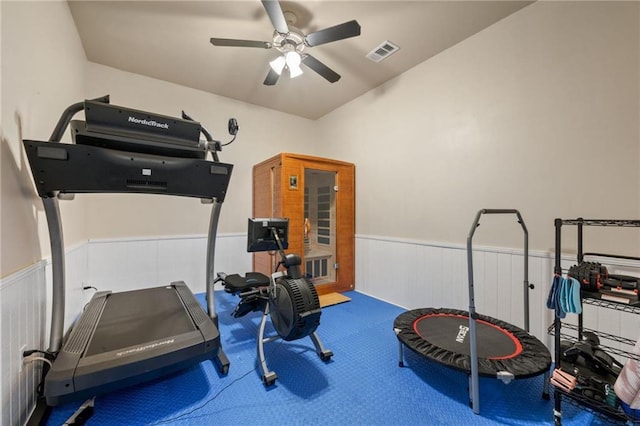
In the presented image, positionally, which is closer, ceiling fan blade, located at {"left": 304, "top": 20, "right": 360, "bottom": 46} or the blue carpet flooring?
the blue carpet flooring

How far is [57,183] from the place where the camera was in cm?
138

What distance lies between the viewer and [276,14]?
1917 mm

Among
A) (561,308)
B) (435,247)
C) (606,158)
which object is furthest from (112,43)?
(606,158)

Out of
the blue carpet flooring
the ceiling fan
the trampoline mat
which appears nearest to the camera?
the blue carpet flooring

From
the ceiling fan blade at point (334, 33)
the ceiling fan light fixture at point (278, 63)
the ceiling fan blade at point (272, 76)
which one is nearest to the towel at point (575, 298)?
the ceiling fan blade at point (334, 33)

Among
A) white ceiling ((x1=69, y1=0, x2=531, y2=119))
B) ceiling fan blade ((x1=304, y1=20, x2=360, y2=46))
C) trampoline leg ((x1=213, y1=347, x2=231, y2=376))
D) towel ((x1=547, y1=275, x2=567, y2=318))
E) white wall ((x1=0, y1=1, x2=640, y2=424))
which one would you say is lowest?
trampoline leg ((x1=213, y1=347, x2=231, y2=376))

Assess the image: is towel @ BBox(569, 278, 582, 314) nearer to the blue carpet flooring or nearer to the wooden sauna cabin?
the blue carpet flooring

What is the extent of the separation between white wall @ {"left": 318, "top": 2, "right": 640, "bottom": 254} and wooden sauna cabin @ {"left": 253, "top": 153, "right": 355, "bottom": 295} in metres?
0.63

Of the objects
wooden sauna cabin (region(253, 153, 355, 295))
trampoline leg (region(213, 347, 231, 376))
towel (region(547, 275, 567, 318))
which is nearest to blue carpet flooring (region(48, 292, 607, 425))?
trampoline leg (region(213, 347, 231, 376))

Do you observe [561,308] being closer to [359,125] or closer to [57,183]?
[57,183]

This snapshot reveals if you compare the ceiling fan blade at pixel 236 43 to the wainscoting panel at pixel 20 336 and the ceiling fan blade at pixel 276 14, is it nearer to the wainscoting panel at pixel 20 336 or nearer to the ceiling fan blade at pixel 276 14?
the ceiling fan blade at pixel 276 14

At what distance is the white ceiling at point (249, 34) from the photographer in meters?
2.21

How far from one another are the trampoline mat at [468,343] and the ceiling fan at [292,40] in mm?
2511

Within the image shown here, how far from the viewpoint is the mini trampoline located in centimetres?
151
